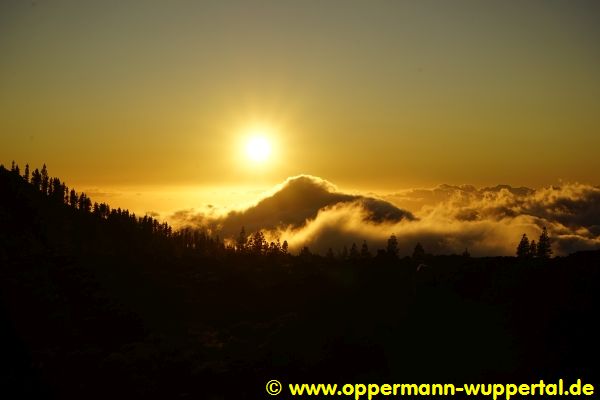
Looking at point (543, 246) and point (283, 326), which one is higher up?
point (543, 246)

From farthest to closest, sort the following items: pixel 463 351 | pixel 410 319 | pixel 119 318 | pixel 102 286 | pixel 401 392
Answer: pixel 102 286, pixel 119 318, pixel 410 319, pixel 463 351, pixel 401 392

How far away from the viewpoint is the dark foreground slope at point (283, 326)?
7238 centimetres

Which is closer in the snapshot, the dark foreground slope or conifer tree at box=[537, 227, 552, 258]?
the dark foreground slope

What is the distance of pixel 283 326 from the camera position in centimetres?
11069

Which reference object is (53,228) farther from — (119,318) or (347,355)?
(347,355)

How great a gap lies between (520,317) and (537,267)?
17793 mm

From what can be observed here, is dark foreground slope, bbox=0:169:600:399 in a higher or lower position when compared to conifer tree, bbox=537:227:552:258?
lower

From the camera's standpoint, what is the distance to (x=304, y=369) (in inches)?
3223

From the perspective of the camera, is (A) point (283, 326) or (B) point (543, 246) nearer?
(A) point (283, 326)

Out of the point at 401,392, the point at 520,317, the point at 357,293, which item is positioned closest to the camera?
the point at 401,392

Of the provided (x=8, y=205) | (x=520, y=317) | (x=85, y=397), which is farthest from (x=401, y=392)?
(x=8, y=205)

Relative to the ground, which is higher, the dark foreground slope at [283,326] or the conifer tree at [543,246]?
the conifer tree at [543,246]

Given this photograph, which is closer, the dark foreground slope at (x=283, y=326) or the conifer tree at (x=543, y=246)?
the dark foreground slope at (x=283, y=326)

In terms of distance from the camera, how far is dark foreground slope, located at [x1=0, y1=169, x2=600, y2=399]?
72375 millimetres
